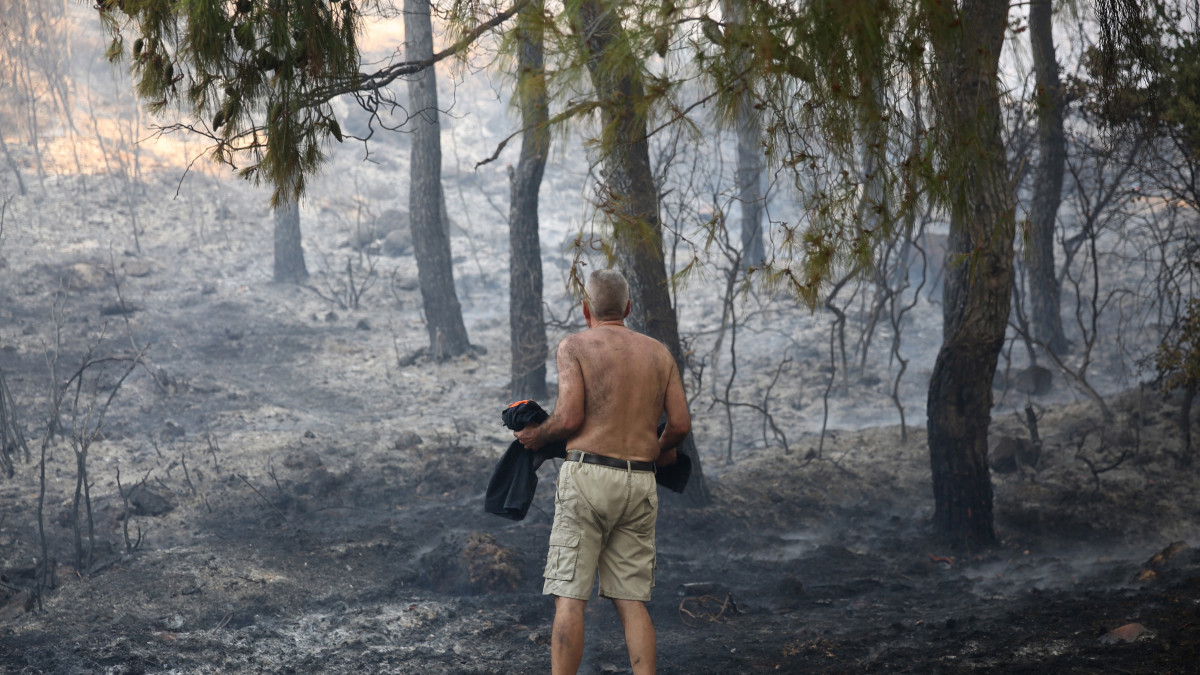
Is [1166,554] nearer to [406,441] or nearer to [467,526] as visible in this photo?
[467,526]

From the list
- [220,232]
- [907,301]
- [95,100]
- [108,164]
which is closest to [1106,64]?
[907,301]

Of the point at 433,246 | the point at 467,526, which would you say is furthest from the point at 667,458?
the point at 433,246

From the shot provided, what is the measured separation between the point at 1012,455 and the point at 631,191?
4.08 m

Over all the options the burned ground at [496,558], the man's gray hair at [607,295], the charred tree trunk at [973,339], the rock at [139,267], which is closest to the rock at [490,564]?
the burned ground at [496,558]

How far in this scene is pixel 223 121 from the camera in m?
3.13

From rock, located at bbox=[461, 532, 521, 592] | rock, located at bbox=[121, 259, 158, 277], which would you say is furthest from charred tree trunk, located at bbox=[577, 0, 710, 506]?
rock, located at bbox=[121, 259, 158, 277]

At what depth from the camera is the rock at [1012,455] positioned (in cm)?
706

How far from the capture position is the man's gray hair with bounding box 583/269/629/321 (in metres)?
3.52

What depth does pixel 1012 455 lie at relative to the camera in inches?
279

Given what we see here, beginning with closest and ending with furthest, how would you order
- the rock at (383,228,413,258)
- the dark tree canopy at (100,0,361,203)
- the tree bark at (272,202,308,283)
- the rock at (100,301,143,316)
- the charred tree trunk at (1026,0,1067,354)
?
1. the dark tree canopy at (100,0,361,203)
2. the charred tree trunk at (1026,0,1067,354)
3. the rock at (100,301,143,316)
4. the tree bark at (272,202,308,283)
5. the rock at (383,228,413,258)

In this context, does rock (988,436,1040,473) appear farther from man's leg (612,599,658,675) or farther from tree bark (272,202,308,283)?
tree bark (272,202,308,283)

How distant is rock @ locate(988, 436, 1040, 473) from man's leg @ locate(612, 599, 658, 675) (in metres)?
4.93

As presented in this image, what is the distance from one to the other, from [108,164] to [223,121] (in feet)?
51.9

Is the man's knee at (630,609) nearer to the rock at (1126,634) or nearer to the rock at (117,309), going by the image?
the rock at (1126,634)
